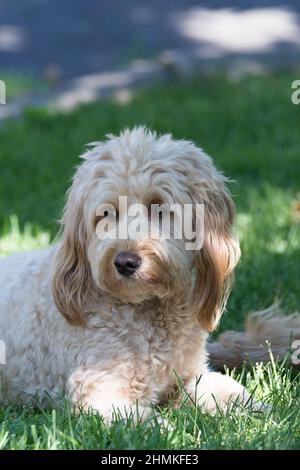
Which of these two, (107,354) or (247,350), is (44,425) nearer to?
(107,354)

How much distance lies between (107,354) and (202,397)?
45cm

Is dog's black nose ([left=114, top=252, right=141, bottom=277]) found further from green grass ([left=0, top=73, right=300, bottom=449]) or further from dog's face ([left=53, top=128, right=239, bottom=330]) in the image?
green grass ([left=0, top=73, right=300, bottom=449])

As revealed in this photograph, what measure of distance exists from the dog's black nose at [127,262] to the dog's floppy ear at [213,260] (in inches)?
13.6

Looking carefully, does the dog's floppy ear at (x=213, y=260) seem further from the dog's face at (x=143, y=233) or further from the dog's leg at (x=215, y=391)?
the dog's leg at (x=215, y=391)

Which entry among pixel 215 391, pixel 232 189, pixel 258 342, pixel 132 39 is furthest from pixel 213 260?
pixel 132 39

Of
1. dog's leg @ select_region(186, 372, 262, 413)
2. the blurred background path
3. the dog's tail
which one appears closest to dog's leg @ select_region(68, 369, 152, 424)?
dog's leg @ select_region(186, 372, 262, 413)

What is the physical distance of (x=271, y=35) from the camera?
13219 millimetres

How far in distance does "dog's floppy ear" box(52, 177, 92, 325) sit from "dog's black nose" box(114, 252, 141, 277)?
0.32m

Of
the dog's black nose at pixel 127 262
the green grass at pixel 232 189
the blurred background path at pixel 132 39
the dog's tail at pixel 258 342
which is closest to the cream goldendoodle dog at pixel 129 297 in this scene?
the dog's black nose at pixel 127 262

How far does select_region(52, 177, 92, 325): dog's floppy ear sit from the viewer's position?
430 centimetres

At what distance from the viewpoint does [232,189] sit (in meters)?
8.00

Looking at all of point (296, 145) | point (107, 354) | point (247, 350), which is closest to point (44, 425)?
point (107, 354)

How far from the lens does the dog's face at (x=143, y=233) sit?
4.12 meters

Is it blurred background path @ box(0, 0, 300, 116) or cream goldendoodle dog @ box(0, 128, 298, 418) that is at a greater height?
blurred background path @ box(0, 0, 300, 116)
